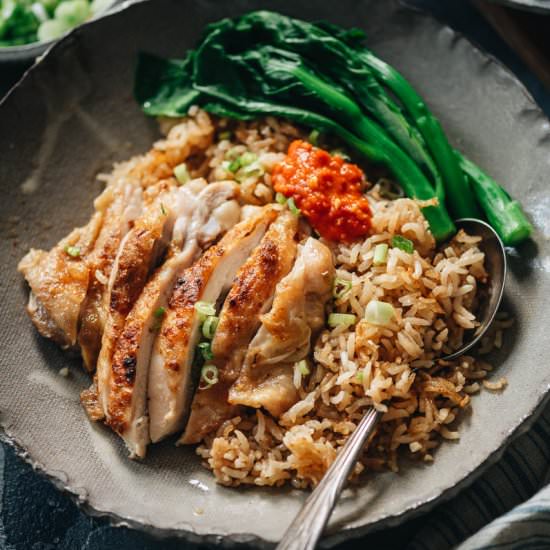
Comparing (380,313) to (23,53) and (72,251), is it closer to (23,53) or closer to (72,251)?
(72,251)

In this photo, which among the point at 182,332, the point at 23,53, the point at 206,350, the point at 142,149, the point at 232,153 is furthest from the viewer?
the point at 23,53

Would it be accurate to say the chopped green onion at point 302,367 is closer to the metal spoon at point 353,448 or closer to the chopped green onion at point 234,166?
the metal spoon at point 353,448

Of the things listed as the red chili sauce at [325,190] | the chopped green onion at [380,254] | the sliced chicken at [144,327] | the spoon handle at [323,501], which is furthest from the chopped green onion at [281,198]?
the spoon handle at [323,501]

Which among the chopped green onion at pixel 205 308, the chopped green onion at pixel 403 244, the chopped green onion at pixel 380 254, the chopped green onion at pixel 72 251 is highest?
the chopped green onion at pixel 403 244

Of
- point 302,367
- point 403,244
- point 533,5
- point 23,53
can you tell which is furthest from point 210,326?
point 23,53

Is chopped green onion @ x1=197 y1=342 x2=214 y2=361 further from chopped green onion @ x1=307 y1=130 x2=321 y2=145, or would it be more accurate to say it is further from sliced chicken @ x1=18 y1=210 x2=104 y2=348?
chopped green onion @ x1=307 y1=130 x2=321 y2=145

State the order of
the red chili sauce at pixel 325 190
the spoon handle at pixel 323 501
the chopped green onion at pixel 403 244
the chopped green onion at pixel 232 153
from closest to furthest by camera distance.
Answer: the spoon handle at pixel 323 501, the chopped green onion at pixel 403 244, the red chili sauce at pixel 325 190, the chopped green onion at pixel 232 153
